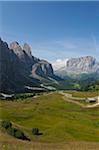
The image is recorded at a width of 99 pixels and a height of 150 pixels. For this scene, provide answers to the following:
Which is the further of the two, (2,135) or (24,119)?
(24,119)

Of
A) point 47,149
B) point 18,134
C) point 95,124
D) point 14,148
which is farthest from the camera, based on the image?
point 95,124

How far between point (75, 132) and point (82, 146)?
170 feet

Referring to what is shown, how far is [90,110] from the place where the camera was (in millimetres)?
178750

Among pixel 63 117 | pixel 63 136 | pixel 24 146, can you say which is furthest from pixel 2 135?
pixel 63 117

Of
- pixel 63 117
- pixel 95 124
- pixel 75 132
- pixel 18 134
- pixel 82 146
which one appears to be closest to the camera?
pixel 82 146

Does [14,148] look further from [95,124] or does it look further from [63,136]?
[95,124]

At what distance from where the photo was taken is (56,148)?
47.5 metres

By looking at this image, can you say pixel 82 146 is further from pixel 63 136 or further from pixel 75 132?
pixel 75 132

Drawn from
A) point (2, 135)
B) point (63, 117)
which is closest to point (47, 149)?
point (2, 135)

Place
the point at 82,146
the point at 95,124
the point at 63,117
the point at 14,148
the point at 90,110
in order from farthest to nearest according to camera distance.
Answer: the point at 90,110
the point at 63,117
the point at 95,124
the point at 82,146
the point at 14,148

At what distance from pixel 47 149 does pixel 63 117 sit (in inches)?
3799

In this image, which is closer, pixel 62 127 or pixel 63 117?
pixel 62 127

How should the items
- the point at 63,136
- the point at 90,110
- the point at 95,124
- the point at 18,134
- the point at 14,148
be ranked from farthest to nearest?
the point at 90,110 < the point at 95,124 < the point at 63,136 < the point at 18,134 < the point at 14,148

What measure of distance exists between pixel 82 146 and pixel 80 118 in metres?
94.7
